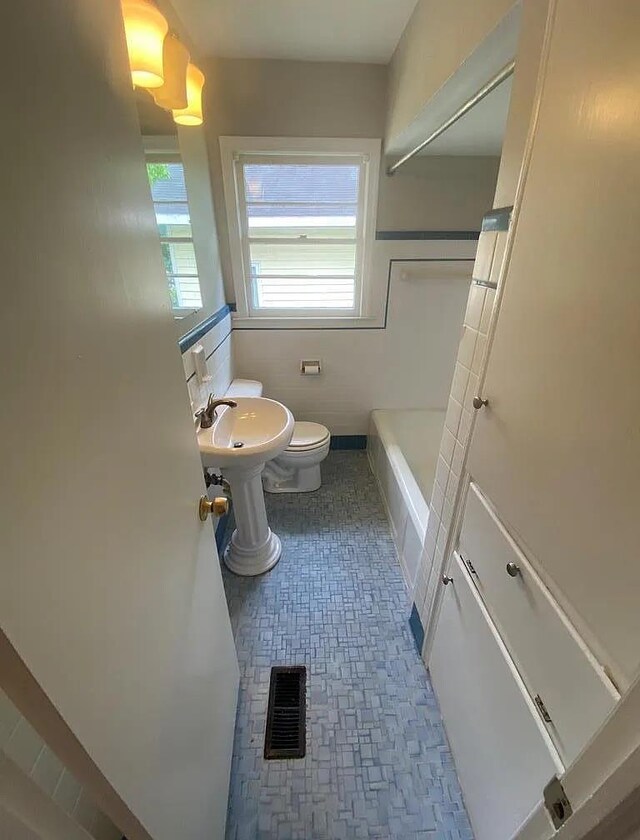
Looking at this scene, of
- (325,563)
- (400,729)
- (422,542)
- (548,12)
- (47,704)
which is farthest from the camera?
(325,563)

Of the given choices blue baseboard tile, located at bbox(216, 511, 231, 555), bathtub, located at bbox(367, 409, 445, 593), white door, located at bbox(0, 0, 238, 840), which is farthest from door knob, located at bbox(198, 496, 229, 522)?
blue baseboard tile, located at bbox(216, 511, 231, 555)

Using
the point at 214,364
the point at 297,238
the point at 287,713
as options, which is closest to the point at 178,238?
the point at 214,364

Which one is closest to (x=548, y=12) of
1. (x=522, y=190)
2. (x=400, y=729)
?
(x=522, y=190)

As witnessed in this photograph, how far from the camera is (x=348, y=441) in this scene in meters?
2.85

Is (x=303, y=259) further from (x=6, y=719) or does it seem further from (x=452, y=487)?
(x=6, y=719)

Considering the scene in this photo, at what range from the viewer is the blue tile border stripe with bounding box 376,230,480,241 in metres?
2.21

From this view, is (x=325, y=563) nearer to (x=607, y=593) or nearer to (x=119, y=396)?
(x=607, y=593)

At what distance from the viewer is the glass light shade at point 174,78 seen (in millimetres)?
1170

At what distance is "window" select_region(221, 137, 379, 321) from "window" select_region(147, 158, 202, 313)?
0.58 metres

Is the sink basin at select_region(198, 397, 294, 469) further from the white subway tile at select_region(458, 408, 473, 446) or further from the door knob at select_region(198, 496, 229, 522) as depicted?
the white subway tile at select_region(458, 408, 473, 446)

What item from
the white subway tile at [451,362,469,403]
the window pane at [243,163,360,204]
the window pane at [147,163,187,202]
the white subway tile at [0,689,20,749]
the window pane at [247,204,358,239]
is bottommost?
the white subway tile at [0,689,20,749]

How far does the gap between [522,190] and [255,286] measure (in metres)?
1.86

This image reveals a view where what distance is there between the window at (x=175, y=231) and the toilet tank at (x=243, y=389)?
1.86 ft

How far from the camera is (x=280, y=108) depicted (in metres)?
1.93
